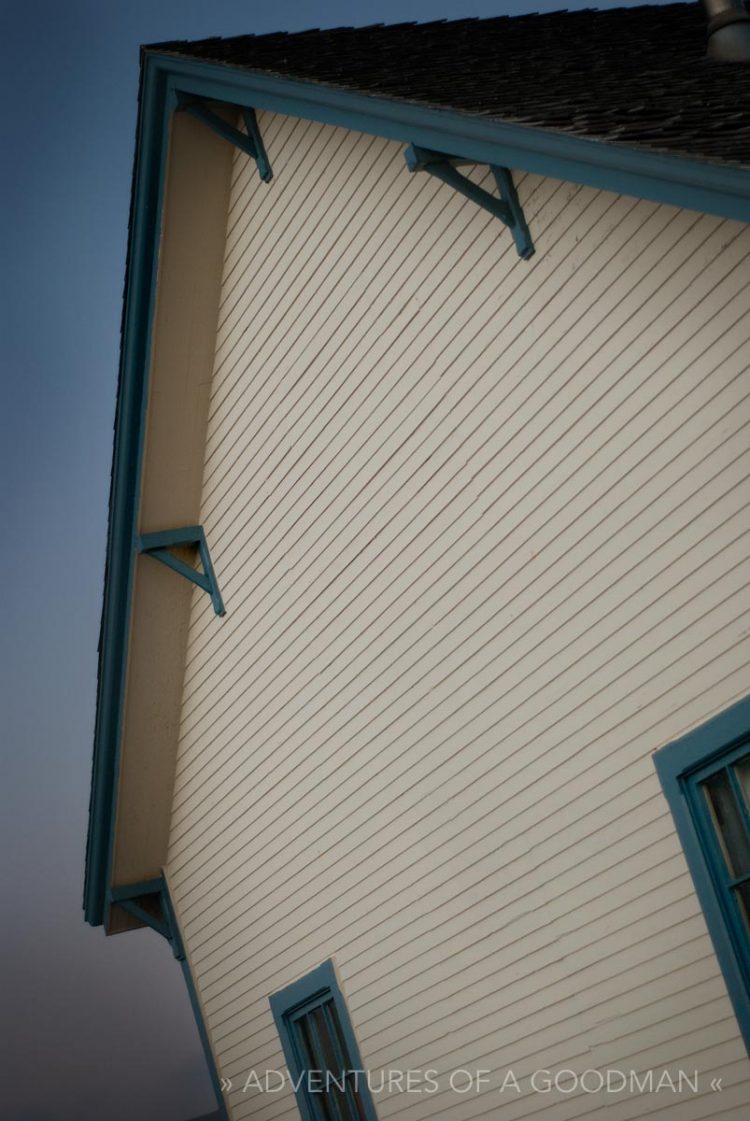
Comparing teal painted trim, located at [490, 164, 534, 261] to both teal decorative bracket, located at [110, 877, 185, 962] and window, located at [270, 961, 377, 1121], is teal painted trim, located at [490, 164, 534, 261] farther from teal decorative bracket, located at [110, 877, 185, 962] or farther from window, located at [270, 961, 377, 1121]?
teal decorative bracket, located at [110, 877, 185, 962]

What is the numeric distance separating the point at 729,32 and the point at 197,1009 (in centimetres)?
894

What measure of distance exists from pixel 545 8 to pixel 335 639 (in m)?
49.5

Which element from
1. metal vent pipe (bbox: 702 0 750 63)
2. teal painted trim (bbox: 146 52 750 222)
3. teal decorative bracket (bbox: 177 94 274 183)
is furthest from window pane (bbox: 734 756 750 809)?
teal decorative bracket (bbox: 177 94 274 183)

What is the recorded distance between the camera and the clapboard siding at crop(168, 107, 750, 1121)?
A: 7.27m

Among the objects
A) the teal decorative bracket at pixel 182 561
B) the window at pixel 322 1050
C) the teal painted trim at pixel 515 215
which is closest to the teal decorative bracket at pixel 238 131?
the teal painted trim at pixel 515 215

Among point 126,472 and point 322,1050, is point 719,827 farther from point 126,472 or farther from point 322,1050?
point 126,472

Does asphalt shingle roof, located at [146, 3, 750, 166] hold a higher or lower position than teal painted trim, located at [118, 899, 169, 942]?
higher

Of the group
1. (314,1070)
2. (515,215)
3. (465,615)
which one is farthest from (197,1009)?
(515,215)

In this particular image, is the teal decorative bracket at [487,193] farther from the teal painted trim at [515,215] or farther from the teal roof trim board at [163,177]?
the teal roof trim board at [163,177]

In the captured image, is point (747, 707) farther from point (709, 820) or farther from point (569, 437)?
point (569, 437)

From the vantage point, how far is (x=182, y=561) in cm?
1161

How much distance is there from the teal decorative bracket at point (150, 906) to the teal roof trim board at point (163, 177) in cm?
20

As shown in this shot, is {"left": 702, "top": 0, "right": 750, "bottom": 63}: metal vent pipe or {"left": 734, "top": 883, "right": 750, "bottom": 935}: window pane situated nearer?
{"left": 734, "top": 883, "right": 750, "bottom": 935}: window pane

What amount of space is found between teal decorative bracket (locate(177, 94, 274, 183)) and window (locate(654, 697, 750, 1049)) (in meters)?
5.46
